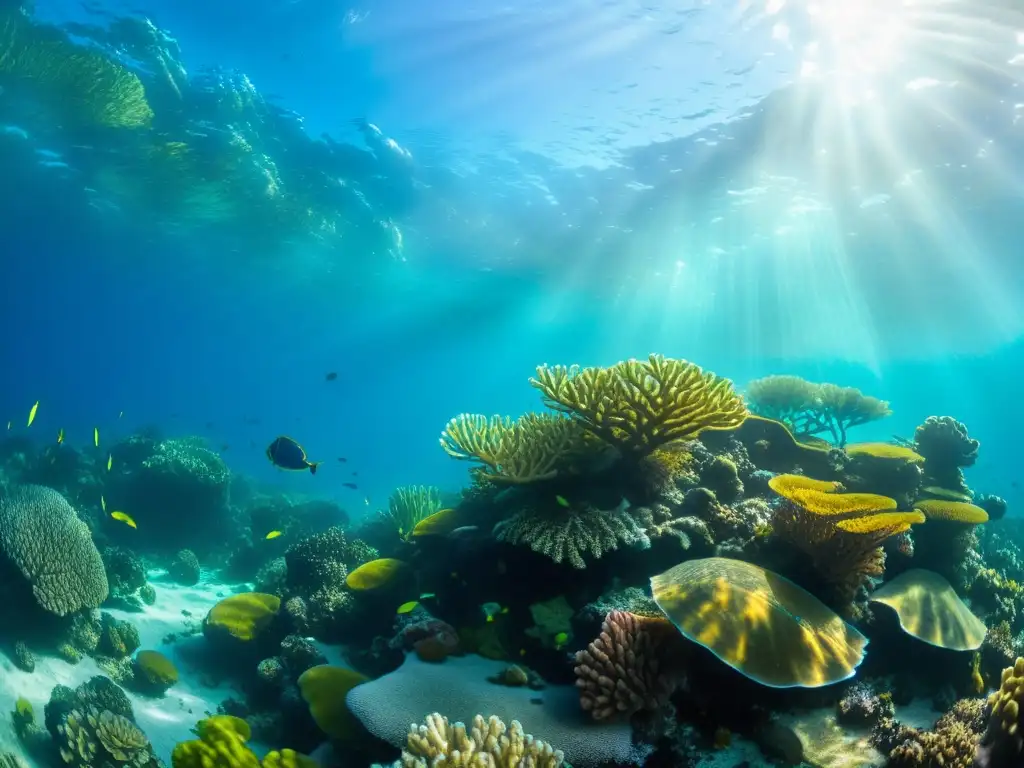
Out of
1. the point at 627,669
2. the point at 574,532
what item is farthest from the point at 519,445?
the point at 627,669

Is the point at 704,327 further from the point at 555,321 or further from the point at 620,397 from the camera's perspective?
the point at 620,397

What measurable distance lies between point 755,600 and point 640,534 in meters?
1.34

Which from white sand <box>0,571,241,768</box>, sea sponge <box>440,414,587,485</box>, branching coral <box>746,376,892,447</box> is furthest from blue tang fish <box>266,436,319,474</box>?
branching coral <box>746,376,892,447</box>

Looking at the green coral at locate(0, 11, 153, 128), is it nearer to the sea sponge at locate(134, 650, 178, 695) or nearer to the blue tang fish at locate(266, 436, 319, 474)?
the blue tang fish at locate(266, 436, 319, 474)

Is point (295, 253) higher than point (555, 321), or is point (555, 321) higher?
point (555, 321)

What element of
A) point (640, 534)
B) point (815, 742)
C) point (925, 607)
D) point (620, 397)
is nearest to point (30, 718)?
point (640, 534)

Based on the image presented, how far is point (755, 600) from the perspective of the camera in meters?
4.11

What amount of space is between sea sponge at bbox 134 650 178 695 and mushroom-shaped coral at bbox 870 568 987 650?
9259 mm

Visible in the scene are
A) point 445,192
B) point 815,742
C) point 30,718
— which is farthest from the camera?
point 445,192

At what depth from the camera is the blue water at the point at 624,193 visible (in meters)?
15.5

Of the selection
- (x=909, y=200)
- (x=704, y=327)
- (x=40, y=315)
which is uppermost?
(x=40, y=315)

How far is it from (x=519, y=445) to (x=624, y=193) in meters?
20.3

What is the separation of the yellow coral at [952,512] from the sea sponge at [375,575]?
22.9 feet

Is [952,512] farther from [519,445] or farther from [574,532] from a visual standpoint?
[519,445]
